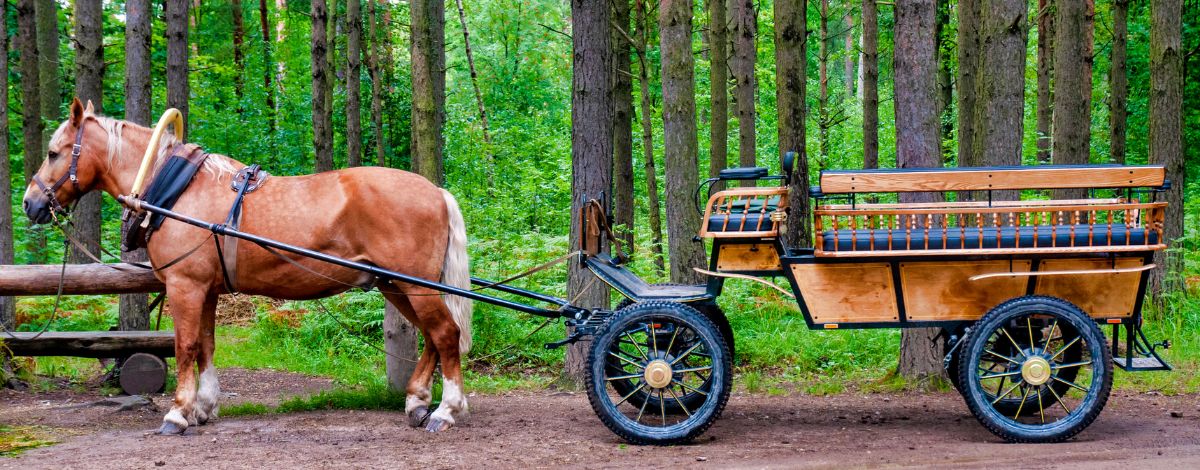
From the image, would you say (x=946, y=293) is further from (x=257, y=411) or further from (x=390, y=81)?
(x=390, y=81)

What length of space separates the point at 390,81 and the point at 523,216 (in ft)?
22.7

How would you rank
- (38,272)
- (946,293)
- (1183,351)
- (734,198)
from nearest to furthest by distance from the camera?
(946,293)
(734,198)
(38,272)
(1183,351)

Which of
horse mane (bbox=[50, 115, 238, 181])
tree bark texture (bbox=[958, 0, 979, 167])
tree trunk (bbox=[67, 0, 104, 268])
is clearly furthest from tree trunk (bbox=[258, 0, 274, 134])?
horse mane (bbox=[50, 115, 238, 181])

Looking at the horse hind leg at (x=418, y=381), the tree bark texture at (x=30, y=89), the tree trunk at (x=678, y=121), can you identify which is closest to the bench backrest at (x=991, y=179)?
the horse hind leg at (x=418, y=381)

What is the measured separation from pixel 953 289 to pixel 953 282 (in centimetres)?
5

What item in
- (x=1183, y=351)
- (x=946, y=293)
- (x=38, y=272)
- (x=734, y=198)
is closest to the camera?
(x=946, y=293)

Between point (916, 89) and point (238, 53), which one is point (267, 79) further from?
point (916, 89)

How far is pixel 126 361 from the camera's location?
8.17 m

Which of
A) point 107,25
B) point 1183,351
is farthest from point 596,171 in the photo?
point 107,25

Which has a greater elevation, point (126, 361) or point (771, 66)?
point (771, 66)

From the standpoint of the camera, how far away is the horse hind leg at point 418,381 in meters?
6.73

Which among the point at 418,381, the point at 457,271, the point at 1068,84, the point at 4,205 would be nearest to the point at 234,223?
the point at 457,271

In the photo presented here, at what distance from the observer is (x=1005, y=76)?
25.5 feet

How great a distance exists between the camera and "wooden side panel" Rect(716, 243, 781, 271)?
6.04 m
